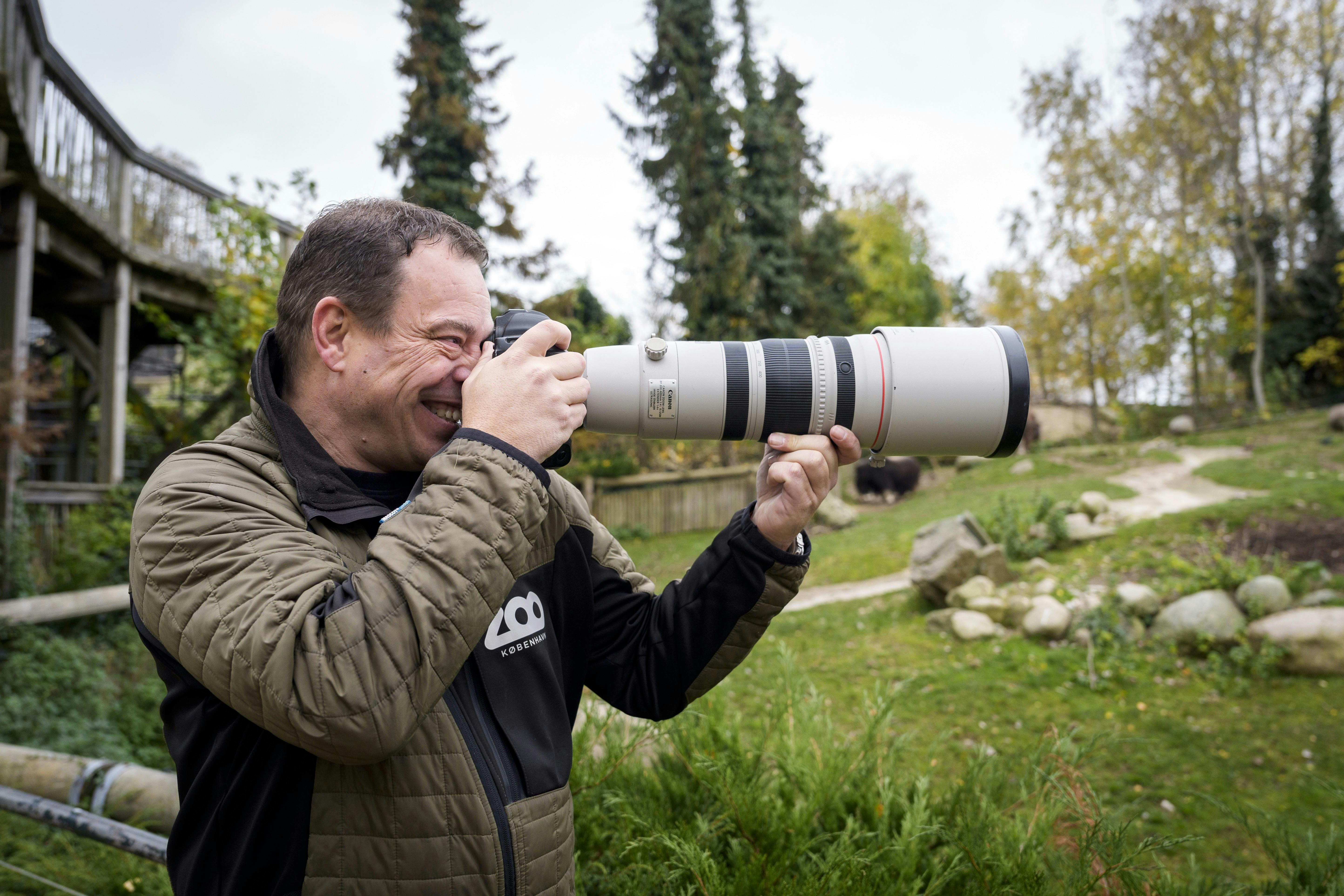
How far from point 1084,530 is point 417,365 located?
8264 millimetres

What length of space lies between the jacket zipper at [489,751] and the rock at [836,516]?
11806mm

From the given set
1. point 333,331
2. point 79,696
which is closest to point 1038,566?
point 333,331

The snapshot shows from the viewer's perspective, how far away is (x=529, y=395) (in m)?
1.21

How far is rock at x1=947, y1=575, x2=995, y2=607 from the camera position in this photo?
6.79m

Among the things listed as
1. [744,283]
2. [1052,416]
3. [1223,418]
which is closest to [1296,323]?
[1223,418]

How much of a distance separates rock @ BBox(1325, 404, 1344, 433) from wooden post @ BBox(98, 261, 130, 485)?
1652 centimetres

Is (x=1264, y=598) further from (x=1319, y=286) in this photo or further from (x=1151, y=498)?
(x=1319, y=286)

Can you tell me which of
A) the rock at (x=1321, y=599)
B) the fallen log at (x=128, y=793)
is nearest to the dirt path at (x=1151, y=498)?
the rock at (x=1321, y=599)

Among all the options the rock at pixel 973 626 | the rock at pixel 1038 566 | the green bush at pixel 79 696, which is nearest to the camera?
the green bush at pixel 79 696

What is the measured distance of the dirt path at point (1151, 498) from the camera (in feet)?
27.3

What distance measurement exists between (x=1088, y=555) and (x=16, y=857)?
7994mm

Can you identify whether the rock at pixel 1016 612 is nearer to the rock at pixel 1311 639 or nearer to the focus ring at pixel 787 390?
the rock at pixel 1311 639

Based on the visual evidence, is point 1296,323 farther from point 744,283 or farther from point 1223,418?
point 744,283

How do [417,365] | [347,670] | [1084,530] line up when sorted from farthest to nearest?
[1084,530] < [417,365] < [347,670]
